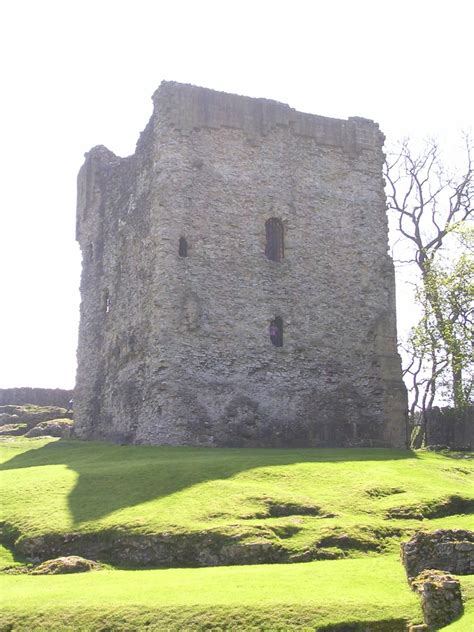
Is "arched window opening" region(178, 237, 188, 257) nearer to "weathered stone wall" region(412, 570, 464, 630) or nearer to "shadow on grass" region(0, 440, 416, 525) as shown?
"shadow on grass" region(0, 440, 416, 525)

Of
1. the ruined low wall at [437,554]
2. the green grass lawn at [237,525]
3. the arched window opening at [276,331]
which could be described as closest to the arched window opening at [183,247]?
the arched window opening at [276,331]

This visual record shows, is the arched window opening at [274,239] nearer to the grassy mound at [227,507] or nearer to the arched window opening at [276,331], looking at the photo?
the arched window opening at [276,331]

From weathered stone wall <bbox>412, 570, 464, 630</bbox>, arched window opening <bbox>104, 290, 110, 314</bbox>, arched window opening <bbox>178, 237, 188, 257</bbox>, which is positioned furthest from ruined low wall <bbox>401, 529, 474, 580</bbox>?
arched window opening <bbox>104, 290, 110, 314</bbox>

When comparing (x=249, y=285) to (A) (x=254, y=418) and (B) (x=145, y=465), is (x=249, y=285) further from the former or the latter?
(B) (x=145, y=465)

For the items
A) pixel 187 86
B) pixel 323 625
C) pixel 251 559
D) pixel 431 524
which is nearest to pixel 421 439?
pixel 187 86

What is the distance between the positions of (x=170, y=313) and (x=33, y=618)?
600 inches

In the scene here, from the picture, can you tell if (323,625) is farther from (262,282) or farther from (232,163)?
(232,163)

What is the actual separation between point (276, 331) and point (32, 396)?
23.5 meters

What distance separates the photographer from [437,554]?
1200cm

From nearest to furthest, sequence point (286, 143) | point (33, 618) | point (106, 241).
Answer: point (33, 618) < point (286, 143) < point (106, 241)

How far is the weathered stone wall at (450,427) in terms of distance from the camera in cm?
3186

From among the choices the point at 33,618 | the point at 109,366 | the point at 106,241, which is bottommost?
the point at 33,618

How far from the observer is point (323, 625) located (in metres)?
10.1

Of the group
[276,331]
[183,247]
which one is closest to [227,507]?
[276,331]
